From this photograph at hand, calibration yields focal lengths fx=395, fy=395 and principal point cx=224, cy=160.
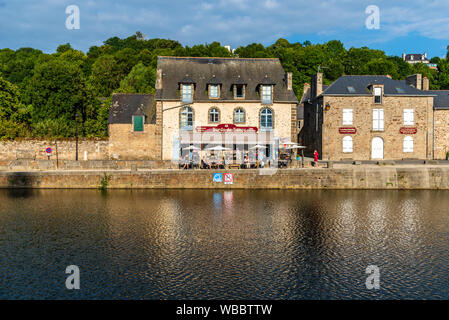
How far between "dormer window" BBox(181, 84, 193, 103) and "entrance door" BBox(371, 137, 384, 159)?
17774 millimetres

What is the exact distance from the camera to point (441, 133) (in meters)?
38.2

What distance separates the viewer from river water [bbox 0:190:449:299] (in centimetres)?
1206

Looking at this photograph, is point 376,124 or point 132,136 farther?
point 132,136

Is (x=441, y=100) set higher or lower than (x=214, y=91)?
lower

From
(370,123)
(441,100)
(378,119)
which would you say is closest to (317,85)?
(370,123)

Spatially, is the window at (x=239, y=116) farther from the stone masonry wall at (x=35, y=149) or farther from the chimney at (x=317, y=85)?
the stone masonry wall at (x=35, y=149)

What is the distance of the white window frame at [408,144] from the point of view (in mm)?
37500

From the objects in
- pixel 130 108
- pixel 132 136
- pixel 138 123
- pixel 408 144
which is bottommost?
pixel 408 144

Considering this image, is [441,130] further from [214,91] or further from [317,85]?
[214,91]

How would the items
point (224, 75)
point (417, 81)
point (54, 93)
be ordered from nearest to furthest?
point (224, 75), point (417, 81), point (54, 93)

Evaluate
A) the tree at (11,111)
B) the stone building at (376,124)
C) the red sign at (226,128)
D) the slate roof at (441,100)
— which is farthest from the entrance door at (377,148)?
the tree at (11,111)

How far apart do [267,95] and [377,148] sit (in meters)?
11.6

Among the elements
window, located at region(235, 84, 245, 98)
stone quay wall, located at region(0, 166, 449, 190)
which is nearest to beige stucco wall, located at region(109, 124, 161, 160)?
stone quay wall, located at region(0, 166, 449, 190)
